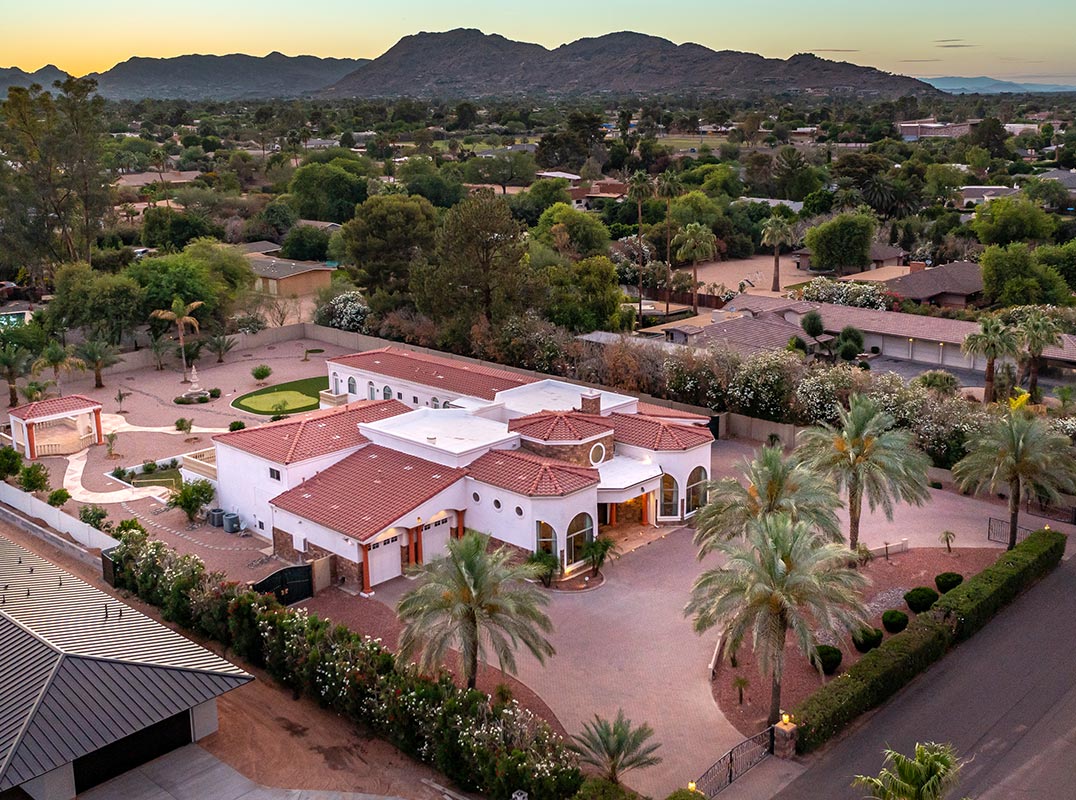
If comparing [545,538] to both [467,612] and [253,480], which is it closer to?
[467,612]

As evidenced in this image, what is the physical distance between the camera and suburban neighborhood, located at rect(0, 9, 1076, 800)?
909 inches

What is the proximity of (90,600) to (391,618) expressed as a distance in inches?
322

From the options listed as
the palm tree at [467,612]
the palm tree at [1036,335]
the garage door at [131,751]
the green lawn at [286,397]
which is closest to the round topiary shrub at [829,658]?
the palm tree at [467,612]

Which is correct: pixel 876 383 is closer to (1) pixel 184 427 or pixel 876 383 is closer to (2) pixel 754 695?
(2) pixel 754 695

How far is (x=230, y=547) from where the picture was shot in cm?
3594

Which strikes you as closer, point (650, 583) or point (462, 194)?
point (650, 583)

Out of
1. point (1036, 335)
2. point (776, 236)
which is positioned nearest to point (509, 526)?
point (1036, 335)

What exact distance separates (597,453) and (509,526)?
15.9ft

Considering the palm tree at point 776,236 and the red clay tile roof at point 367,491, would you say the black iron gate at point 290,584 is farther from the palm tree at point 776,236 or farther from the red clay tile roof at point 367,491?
the palm tree at point 776,236

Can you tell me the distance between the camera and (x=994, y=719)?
24.9 m

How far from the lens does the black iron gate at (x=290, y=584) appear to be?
30.9 meters

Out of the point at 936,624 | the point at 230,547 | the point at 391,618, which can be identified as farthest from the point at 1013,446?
the point at 230,547

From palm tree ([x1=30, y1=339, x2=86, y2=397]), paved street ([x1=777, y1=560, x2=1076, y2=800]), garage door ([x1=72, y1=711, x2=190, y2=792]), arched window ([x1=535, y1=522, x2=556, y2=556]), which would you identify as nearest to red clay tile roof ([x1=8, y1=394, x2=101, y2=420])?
palm tree ([x1=30, y1=339, x2=86, y2=397])

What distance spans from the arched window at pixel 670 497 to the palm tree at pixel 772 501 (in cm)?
728
